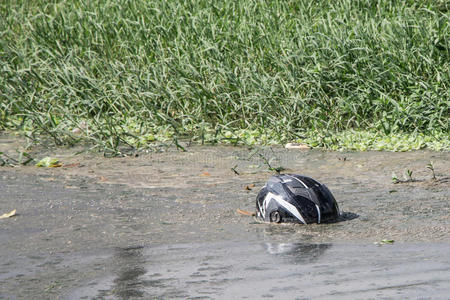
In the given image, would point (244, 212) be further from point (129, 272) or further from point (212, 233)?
point (129, 272)

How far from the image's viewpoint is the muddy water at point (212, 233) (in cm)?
427

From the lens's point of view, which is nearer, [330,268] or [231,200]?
[330,268]

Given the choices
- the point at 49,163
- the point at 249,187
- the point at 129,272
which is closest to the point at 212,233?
the point at 129,272

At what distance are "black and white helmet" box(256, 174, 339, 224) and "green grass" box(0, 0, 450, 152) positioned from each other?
8.64 ft

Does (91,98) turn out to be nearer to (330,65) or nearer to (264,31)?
(264,31)

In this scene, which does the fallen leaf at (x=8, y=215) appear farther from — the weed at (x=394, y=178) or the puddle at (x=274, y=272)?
the weed at (x=394, y=178)

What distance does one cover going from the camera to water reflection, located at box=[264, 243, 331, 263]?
4.73m

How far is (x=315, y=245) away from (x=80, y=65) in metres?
5.91

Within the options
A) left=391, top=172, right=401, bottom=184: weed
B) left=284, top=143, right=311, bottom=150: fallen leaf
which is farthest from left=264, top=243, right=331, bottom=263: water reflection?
left=284, top=143, right=311, bottom=150: fallen leaf

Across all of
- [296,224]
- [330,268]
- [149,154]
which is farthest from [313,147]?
[330,268]

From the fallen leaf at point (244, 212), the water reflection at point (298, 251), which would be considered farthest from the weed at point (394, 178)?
the water reflection at point (298, 251)

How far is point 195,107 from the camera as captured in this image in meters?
9.44

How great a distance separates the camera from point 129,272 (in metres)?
4.55

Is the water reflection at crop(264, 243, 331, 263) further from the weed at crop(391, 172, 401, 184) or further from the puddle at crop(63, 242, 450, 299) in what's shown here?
the weed at crop(391, 172, 401, 184)
